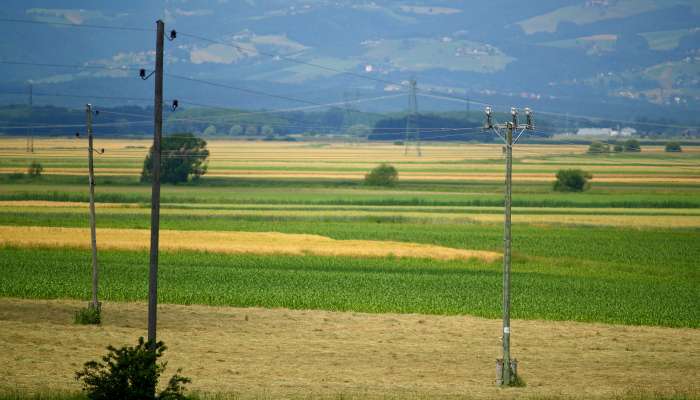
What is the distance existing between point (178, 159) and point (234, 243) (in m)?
51.8

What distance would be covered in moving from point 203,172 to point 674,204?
48135mm

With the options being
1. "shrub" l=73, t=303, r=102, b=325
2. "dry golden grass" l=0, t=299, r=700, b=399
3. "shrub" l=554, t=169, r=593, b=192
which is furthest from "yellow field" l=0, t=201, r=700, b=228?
"shrub" l=73, t=303, r=102, b=325

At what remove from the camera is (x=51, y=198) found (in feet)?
280

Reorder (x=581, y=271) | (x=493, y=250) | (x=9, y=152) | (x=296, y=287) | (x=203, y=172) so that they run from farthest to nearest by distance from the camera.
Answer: (x=9, y=152)
(x=203, y=172)
(x=493, y=250)
(x=581, y=271)
(x=296, y=287)

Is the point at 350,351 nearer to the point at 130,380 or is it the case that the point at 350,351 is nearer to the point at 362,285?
the point at 130,380

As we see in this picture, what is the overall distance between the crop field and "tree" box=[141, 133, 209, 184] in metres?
7.90

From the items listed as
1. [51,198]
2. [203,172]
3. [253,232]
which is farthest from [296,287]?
[203,172]

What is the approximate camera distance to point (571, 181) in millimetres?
101750

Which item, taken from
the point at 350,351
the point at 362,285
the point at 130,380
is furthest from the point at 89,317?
the point at 130,380

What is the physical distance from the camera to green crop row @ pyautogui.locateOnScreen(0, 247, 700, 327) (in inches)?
1494

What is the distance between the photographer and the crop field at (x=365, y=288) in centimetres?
2708

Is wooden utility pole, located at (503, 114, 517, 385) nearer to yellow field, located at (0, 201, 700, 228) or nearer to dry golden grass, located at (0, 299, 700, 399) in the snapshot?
dry golden grass, located at (0, 299, 700, 399)

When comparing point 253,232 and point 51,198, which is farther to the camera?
point 51,198

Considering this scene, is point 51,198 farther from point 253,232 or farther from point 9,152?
point 9,152
